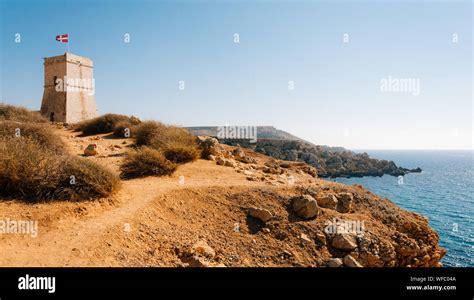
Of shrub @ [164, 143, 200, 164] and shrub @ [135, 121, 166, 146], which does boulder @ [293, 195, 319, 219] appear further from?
shrub @ [135, 121, 166, 146]

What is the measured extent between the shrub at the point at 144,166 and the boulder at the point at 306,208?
4.45 metres

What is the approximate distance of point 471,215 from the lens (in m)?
27.0

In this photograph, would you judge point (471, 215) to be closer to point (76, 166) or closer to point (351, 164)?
point (351, 164)

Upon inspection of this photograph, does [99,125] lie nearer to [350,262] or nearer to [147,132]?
[147,132]

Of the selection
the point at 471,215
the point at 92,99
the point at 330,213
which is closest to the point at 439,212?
the point at 471,215

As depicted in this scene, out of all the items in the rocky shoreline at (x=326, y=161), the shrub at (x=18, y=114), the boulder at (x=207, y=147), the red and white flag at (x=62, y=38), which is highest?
the red and white flag at (x=62, y=38)

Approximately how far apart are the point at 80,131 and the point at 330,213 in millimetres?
18719

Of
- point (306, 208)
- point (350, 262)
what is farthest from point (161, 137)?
point (350, 262)

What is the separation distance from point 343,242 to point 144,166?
6.29 metres

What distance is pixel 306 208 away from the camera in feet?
23.8

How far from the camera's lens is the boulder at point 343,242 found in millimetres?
6449

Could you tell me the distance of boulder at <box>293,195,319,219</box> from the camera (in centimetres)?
721

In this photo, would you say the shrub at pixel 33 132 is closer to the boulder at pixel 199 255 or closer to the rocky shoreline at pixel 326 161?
the boulder at pixel 199 255

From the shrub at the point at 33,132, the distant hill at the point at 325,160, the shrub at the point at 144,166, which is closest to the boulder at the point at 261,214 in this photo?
the shrub at the point at 144,166
